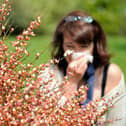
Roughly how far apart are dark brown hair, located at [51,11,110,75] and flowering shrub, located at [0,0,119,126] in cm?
112

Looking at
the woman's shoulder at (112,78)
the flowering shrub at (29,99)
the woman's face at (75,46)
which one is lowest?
the woman's shoulder at (112,78)

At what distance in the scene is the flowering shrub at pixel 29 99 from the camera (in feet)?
3.34

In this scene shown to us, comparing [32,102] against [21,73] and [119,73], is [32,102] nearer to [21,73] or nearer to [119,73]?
[21,73]

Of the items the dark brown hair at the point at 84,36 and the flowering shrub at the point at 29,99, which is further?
the dark brown hair at the point at 84,36

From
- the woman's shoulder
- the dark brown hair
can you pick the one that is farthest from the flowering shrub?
the woman's shoulder

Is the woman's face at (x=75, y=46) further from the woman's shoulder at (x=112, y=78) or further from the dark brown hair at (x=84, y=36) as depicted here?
the woman's shoulder at (x=112, y=78)

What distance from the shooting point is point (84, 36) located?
2400 mm

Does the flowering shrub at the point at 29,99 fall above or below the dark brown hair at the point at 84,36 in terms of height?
below

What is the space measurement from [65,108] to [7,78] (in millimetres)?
258

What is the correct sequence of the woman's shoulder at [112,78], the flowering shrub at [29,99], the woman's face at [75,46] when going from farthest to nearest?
the woman's shoulder at [112,78] → the woman's face at [75,46] → the flowering shrub at [29,99]

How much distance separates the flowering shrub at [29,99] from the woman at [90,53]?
3.38 feet

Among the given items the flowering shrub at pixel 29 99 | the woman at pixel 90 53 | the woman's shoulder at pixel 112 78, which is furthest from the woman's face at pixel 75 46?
the flowering shrub at pixel 29 99

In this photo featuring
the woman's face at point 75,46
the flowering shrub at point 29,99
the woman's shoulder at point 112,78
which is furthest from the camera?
the woman's shoulder at point 112,78

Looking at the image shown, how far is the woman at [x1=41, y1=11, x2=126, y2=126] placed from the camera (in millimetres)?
2363
